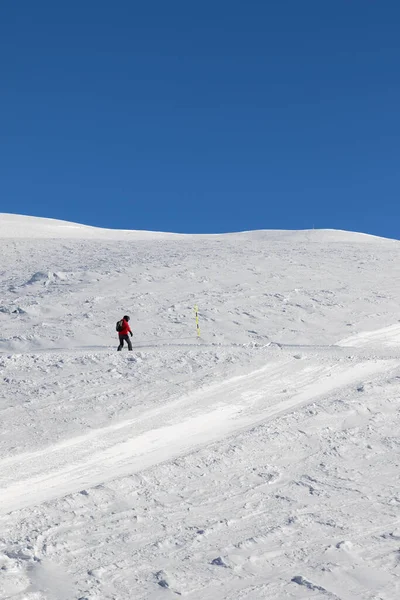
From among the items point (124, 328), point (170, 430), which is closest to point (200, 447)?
point (170, 430)

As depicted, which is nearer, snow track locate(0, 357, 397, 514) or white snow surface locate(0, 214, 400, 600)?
white snow surface locate(0, 214, 400, 600)

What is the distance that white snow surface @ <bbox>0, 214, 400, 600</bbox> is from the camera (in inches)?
339

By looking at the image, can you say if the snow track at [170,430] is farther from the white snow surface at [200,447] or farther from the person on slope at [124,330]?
the person on slope at [124,330]

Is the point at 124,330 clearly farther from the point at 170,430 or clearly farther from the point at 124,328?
the point at 170,430

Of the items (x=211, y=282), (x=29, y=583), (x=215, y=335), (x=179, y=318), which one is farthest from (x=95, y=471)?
(x=211, y=282)

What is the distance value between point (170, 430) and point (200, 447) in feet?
3.77

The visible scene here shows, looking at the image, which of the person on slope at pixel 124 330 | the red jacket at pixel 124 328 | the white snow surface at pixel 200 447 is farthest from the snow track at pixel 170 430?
the red jacket at pixel 124 328

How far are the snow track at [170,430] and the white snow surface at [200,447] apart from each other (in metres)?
0.05

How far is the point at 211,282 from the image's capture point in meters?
30.4

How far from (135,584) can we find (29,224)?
158 feet

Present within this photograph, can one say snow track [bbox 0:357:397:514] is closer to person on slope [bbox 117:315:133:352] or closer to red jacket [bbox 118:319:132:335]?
person on slope [bbox 117:315:133:352]

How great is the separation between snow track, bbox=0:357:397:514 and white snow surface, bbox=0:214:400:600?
0.16 ft

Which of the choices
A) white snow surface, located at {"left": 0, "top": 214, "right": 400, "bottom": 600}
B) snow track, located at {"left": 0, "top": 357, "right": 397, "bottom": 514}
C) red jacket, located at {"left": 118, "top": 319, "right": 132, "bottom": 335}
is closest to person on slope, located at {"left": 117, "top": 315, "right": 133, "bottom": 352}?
red jacket, located at {"left": 118, "top": 319, "right": 132, "bottom": 335}

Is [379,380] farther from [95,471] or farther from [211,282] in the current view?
[211,282]
